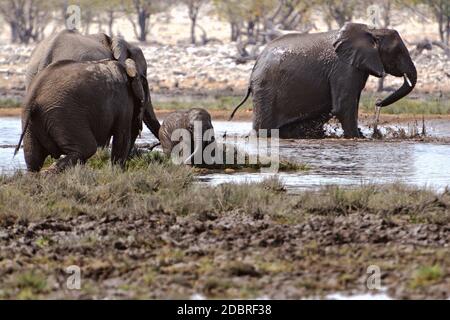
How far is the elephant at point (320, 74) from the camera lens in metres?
20.1

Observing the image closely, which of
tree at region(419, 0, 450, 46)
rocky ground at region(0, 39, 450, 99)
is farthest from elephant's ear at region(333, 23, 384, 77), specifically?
tree at region(419, 0, 450, 46)

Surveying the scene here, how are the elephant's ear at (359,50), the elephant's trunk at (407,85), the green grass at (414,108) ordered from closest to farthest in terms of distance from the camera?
the elephant's ear at (359,50)
the elephant's trunk at (407,85)
the green grass at (414,108)

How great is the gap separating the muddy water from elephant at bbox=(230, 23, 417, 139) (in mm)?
709

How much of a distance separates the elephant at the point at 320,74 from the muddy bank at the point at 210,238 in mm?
7057

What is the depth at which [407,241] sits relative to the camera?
10266mm

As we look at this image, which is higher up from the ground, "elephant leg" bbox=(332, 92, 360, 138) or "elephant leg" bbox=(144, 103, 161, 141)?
"elephant leg" bbox=(144, 103, 161, 141)

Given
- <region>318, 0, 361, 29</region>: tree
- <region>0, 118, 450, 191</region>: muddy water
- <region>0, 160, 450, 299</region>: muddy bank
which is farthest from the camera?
<region>318, 0, 361, 29</region>: tree

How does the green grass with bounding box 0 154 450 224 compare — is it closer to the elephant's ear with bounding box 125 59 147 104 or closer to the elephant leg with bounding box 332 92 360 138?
the elephant's ear with bounding box 125 59 147 104

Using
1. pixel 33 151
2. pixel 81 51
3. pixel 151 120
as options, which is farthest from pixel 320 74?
pixel 33 151

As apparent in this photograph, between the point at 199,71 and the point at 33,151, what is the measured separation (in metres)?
31.9

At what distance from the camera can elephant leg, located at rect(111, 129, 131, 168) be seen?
14.1m

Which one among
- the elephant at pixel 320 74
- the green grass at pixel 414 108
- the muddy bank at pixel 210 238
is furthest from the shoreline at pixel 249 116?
the muddy bank at pixel 210 238

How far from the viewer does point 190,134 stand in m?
15.9

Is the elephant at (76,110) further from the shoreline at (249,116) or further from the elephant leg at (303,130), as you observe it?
the shoreline at (249,116)
